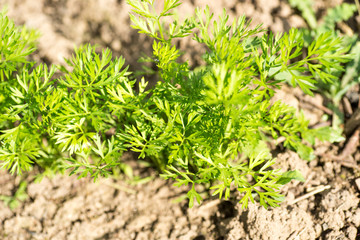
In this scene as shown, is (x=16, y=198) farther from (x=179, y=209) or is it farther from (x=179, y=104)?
(x=179, y=104)

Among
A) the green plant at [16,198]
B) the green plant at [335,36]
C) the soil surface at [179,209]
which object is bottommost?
the soil surface at [179,209]

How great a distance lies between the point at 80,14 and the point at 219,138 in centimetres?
221

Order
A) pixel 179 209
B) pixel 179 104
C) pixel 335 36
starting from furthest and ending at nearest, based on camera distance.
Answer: pixel 335 36 < pixel 179 209 < pixel 179 104

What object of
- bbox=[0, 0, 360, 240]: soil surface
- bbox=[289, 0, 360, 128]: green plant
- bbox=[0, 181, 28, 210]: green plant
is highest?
bbox=[289, 0, 360, 128]: green plant

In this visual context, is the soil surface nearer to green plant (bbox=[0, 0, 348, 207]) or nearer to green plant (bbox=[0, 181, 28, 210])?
green plant (bbox=[0, 181, 28, 210])

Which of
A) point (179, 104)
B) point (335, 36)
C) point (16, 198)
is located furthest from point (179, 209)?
point (335, 36)

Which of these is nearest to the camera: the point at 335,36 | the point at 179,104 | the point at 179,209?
the point at 179,104

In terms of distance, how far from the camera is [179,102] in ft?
5.67

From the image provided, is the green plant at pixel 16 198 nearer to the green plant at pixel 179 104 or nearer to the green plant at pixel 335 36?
the green plant at pixel 179 104

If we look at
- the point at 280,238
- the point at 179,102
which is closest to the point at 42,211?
the point at 179,102

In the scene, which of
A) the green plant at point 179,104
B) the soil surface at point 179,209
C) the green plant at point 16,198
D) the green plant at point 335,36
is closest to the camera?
the green plant at point 179,104

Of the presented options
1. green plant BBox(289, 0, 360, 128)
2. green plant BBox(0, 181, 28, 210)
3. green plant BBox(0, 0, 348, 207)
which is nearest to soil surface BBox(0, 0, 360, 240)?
green plant BBox(0, 181, 28, 210)

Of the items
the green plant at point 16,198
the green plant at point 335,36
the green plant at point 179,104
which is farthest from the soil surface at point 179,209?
the green plant at point 179,104

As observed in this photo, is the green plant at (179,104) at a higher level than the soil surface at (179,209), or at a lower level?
higher
